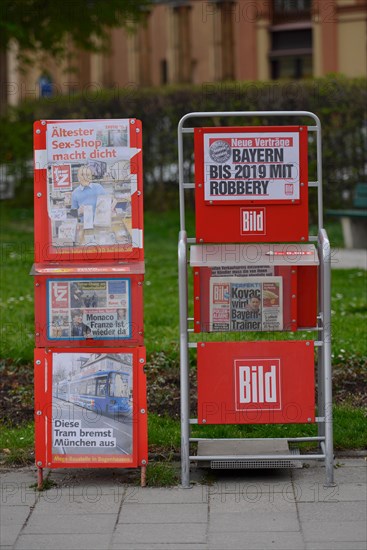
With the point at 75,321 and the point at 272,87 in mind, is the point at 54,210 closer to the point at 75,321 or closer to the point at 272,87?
the point at 75,321

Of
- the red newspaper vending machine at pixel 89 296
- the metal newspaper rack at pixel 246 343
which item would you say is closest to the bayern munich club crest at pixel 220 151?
the metal newspaper rack at pixel 246 343

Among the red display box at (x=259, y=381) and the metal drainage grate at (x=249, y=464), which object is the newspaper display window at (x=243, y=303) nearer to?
the red display box at (x=259, y=381)

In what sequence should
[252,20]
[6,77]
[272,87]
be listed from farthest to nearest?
[6,77], [252,20], [272,87]

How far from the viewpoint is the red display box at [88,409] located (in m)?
5.75

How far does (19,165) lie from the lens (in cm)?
1961

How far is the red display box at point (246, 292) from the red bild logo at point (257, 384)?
0.62ft

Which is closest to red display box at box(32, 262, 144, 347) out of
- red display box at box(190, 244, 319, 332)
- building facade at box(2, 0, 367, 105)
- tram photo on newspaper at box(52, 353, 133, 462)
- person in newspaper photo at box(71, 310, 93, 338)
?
person in newspaper photo at box(71, 310, 93, 338)

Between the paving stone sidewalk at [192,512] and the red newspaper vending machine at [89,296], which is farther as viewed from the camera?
the red newspaper vending machine at [89,296]

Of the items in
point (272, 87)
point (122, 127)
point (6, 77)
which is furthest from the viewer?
point (6, 77)

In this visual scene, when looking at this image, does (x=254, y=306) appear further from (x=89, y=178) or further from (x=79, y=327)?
(x=89, y=178)

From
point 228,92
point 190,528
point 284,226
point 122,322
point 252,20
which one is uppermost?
point 252,20

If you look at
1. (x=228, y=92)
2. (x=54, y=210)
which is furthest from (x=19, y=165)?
(x=54, y=210)

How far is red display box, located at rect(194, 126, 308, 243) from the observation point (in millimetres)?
5770

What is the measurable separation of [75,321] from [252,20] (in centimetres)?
3044
